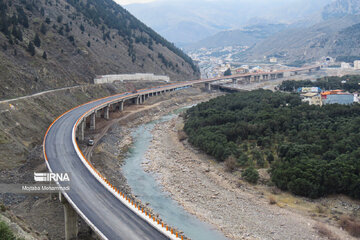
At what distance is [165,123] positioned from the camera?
7631 centimetres

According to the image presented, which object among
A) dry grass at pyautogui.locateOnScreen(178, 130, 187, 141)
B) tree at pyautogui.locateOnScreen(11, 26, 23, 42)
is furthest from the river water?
tree at pyautogui.locateOnScreen(11, 26, 23, 42)

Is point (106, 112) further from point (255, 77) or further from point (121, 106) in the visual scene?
point (255, 77)

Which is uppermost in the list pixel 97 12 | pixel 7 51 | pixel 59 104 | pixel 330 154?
pixel 97 12

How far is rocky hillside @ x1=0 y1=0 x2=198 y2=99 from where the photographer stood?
68.2 m

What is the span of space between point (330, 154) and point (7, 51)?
2408 inches

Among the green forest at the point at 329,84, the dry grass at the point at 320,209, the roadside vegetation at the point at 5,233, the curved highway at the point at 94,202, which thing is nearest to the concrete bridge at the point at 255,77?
the green forest at the point at 329,84

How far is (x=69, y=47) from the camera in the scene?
90375 mm

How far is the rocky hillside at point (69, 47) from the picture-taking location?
68250mm

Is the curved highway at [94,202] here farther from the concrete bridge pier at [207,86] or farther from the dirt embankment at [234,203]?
the concrete bridge pier at [207,86]

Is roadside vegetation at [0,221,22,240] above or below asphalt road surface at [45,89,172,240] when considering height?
above

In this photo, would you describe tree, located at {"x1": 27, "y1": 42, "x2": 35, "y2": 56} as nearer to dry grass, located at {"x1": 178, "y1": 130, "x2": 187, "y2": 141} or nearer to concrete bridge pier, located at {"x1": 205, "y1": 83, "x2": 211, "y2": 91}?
dry grass, located at {"x1": 178, "y1": 130, "x2": 187, "y2": 141}

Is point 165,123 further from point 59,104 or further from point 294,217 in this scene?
point 294,217

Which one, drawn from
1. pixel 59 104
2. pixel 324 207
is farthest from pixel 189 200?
pixel 59 104

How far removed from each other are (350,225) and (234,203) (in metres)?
11.1
